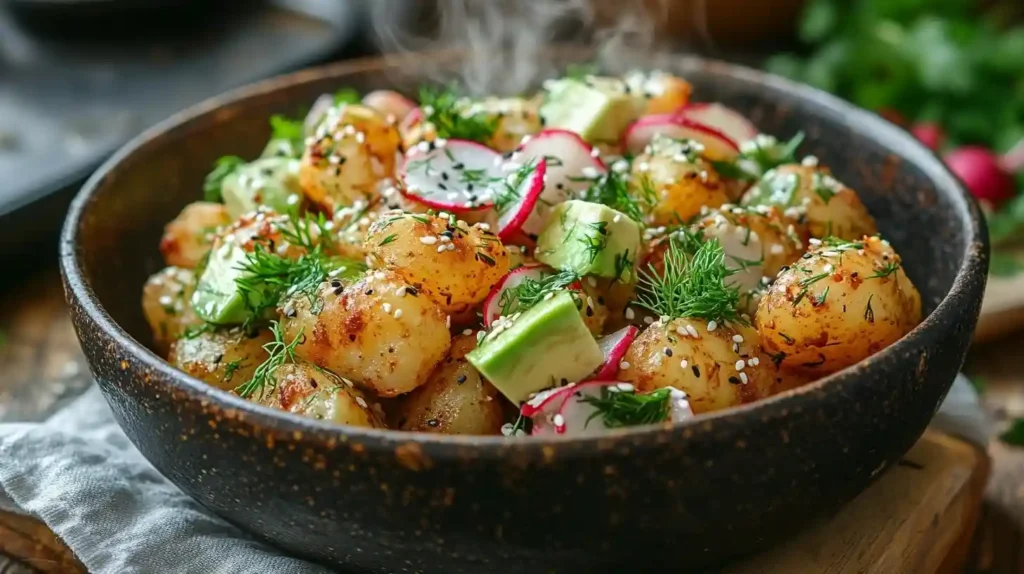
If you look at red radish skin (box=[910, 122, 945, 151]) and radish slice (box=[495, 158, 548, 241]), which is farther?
red radish skin (box=[910, 122, 945, 151])

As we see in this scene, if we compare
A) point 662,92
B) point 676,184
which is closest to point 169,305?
point 676,184

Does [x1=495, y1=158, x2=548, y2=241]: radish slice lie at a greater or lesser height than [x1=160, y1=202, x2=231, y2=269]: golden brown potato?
greater

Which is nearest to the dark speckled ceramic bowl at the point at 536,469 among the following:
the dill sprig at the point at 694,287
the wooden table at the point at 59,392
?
the dill sprig at the point at 694,287

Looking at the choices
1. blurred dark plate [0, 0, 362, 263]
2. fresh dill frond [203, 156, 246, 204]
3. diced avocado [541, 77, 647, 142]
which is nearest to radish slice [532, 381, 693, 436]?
diced avocado [541, 77, 647, 142]

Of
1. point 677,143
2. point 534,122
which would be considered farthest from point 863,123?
point 534,122

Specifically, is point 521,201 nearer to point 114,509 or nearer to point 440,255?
point 440,255

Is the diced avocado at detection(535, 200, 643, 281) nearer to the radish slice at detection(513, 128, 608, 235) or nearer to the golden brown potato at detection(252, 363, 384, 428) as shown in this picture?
the radish slice at detection(513, 128, 608, 235)
